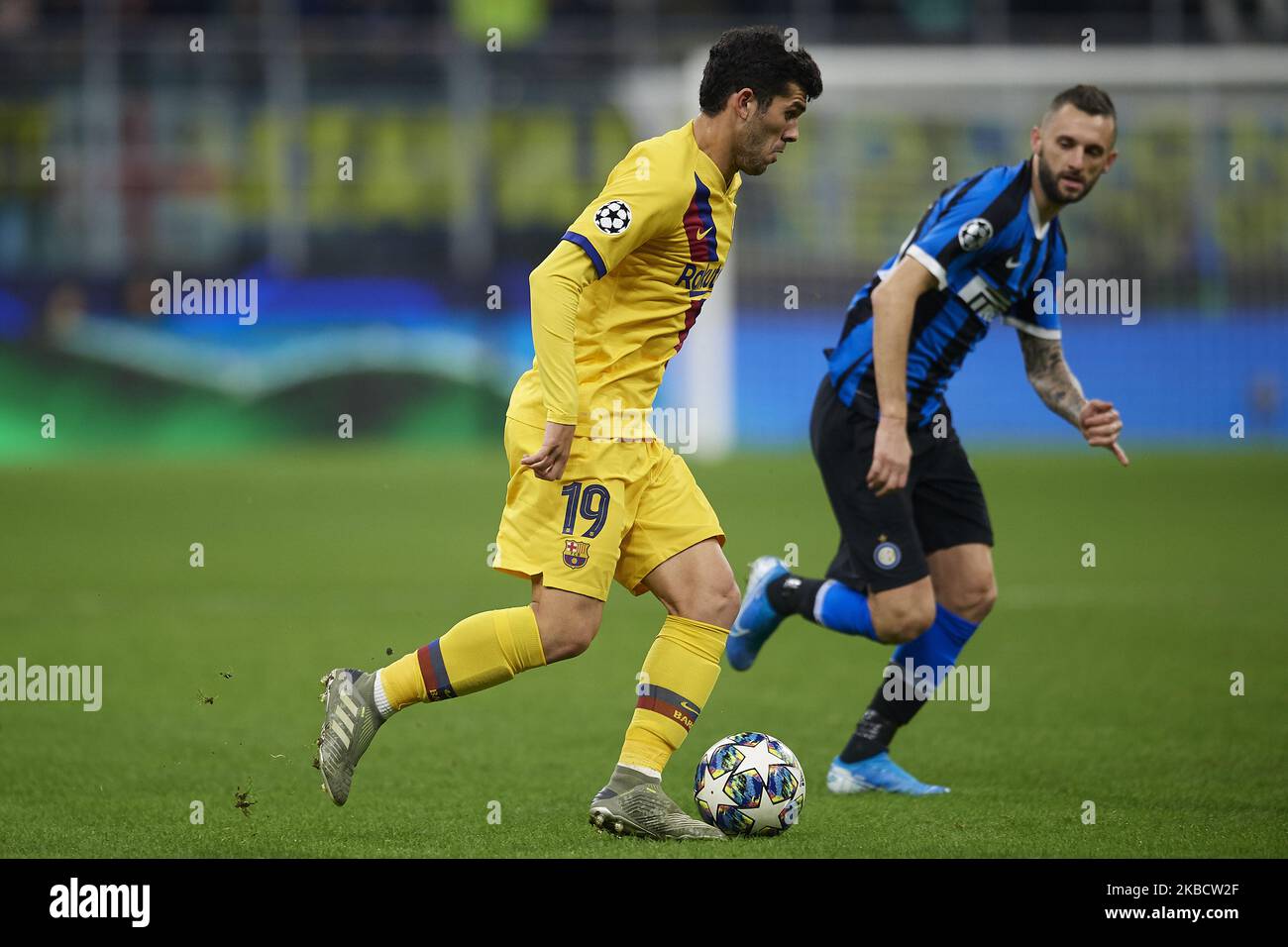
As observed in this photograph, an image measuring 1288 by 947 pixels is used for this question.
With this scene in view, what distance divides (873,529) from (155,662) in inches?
164

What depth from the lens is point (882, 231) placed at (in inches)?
837

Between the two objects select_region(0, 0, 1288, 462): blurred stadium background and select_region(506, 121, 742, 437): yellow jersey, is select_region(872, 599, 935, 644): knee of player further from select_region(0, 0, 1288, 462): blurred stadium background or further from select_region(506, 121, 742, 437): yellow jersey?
select_region(0, 0, 1288, 462): blurred stadium background

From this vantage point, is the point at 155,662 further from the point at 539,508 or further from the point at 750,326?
the point at 750,326

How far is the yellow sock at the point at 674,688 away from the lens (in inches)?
193

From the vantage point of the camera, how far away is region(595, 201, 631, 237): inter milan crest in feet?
15.2

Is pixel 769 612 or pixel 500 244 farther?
pixel 500 244

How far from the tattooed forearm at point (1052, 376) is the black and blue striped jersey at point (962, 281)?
4cm

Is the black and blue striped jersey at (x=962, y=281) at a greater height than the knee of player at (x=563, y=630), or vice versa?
the black and blue striped jersey at (x=962, y=281)

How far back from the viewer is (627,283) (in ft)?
16.2

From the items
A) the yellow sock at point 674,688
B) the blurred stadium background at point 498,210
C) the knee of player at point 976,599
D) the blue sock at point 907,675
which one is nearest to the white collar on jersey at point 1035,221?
the knee of player at point 976,599

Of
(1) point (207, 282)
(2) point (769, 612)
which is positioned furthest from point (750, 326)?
(2) point (769, 612)

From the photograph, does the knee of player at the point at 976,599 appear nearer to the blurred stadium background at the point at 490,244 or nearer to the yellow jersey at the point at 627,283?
the yellow jersey at the point at 627,283

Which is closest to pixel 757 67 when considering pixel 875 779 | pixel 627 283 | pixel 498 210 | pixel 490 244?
pixel 627 283

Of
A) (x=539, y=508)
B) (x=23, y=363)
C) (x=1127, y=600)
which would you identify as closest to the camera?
(x=539, y=508)
